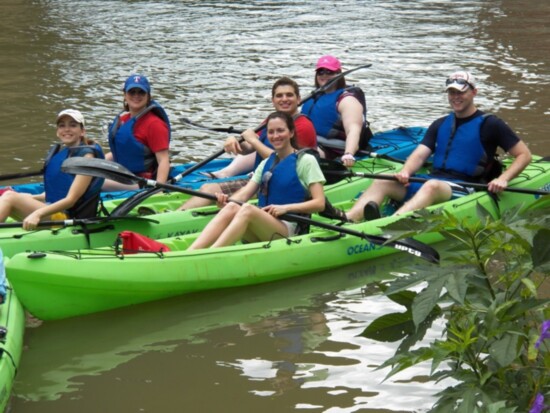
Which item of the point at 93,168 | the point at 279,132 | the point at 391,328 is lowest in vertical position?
the point at 93,168

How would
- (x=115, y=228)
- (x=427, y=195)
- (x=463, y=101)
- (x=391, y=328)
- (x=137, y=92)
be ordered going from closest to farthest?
(x=391, y=328) → (x=115, y=228) → (x=427, y=195) → (x=463, y=101) → (x=137, y=92)

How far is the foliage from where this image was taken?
2877 millimetres

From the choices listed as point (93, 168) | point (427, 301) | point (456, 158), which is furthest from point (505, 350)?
point (456, 158)

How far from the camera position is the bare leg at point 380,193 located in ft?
26.7

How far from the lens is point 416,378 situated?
575 cm

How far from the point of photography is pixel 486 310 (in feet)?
9.66

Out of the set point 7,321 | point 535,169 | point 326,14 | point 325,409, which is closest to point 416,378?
point 325,409

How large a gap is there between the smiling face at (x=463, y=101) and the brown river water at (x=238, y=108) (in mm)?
1182

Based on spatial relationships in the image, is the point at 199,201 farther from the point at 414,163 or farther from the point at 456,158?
the point at 456,158

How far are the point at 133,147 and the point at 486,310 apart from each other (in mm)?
5760

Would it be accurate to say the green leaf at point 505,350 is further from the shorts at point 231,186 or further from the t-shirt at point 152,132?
the t-shirt at point 152,132

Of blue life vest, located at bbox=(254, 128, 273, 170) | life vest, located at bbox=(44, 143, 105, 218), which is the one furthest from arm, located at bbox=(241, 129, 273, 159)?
life vest, located at bbox=(44, 143, 105, 218)

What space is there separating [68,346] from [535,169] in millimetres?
4268

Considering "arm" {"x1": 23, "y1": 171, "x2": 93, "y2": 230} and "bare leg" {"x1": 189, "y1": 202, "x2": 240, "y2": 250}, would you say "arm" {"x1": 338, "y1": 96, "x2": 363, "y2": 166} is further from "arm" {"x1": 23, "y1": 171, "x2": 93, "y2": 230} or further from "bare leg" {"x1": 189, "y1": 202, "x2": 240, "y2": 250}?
"arm" {"x1": 23, "y1": 171, "x2": 93, "y2": 230}
